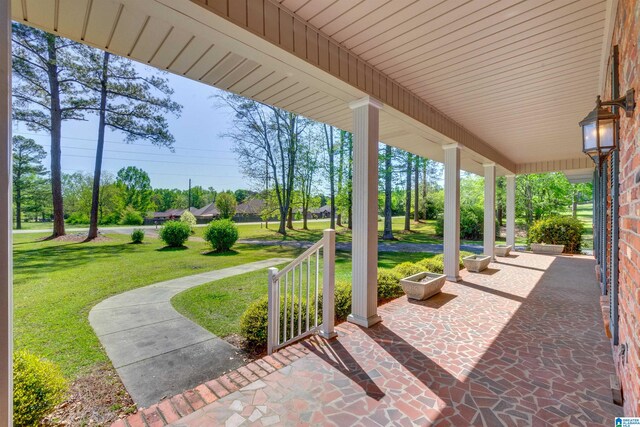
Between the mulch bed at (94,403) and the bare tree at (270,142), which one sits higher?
the bare tree at (270,142)

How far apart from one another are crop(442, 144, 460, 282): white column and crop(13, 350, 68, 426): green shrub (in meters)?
5.48

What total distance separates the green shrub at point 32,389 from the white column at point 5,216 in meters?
0.89

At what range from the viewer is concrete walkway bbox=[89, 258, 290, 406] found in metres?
2.71

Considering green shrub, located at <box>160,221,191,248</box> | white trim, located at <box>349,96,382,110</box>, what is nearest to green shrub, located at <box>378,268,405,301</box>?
white trim, located at <box>349,96,382,110</box>

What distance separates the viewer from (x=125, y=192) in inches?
818

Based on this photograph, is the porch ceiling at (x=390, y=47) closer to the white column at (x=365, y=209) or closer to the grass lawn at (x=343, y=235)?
the white column at (x=365, y=209)

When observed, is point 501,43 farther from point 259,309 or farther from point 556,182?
point 556,182

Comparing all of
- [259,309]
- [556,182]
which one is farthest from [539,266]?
[556,182]

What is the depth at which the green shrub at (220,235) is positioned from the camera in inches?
431

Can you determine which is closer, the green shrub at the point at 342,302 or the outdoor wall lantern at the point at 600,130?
the outdoor wall lantern at the point at 600,130

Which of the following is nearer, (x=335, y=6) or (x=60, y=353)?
(x=335, y=6)

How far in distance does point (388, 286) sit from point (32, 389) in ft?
13.1

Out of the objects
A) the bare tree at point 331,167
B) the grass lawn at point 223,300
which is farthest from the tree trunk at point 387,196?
the grass lawn at point 223,300

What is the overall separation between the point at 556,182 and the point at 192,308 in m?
17.8
